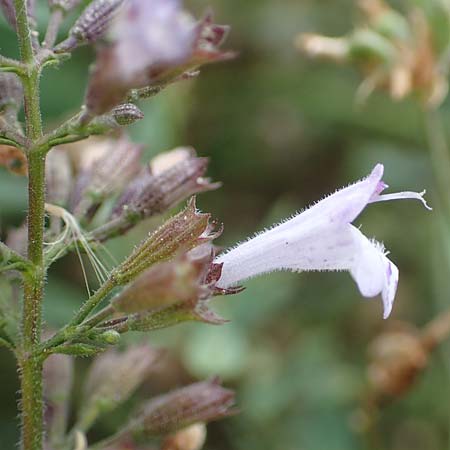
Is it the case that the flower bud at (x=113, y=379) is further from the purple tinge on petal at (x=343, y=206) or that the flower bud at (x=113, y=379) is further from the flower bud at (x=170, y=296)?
the purple tinge on petal at (x=343, y=206)

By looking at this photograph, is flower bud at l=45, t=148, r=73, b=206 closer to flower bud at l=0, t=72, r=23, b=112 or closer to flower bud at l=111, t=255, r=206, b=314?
flower bud at l=0, t=72, r=23, b=112

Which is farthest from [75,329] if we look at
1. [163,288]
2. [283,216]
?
[283,216]

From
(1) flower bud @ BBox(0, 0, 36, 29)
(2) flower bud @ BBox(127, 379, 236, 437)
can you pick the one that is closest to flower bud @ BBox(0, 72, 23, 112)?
(1) flower bud @ BBox(0, 0, 36, 29)

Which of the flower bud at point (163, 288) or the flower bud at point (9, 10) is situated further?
the flower bud at point (9, 10)

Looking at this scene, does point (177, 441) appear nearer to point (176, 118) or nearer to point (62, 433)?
point (62, 433)

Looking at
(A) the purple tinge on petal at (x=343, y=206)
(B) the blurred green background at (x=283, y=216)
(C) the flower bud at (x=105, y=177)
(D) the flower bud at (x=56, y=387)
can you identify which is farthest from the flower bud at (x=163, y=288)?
(B) the blurred green background at (x=283, y=216)

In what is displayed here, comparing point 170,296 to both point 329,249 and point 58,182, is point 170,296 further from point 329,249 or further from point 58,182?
point 58,182
